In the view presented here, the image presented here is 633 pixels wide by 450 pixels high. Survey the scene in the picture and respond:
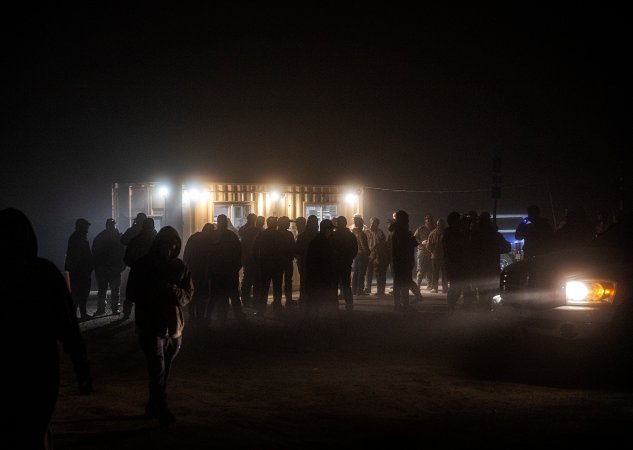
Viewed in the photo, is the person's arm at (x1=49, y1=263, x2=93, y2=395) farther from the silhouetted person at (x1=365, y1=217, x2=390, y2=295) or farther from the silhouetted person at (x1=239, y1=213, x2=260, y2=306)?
the silhouetted person at (x1=365, y1=217, x2=390, y2=295)

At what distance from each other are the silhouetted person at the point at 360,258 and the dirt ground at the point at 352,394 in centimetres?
616

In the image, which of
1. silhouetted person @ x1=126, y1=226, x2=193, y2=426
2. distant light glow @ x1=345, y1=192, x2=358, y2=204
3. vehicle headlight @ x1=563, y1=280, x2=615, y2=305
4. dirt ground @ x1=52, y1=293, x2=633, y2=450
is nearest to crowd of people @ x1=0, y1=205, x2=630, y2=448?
silhouetted person @ x1=126, y1=226, x2=193, y2=426

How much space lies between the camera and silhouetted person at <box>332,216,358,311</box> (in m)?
13.8

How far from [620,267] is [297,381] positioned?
363 cm

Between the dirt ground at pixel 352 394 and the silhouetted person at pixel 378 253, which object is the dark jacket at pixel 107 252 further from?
the silhouetted person at pixel 378 253

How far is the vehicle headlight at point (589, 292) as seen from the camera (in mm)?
7418

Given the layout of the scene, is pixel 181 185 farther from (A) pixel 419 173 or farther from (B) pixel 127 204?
(A) pixel 419 173

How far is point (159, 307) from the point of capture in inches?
246

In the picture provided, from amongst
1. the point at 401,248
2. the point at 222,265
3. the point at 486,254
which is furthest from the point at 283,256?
the point at 486,254

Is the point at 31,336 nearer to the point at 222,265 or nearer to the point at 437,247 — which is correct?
the point at 222,265

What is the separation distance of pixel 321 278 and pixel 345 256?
2.76 m

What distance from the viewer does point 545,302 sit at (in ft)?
25.8

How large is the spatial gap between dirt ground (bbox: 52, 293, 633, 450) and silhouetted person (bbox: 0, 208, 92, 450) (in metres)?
1.97

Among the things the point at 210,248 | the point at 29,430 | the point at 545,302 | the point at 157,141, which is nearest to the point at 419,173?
the point at 157,141
